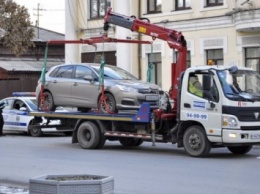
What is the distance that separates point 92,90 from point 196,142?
12.5 ft

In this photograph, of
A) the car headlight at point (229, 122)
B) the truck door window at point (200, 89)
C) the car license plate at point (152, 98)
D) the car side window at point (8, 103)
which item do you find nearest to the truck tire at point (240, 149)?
the car headlight at point (229, 122)

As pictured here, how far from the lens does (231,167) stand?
14.6 meters

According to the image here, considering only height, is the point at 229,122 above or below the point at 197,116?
below

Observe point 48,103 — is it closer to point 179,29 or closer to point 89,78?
point 89,78

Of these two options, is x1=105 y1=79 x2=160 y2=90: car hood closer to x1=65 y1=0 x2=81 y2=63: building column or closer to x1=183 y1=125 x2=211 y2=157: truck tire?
x1=183 y1=125 x2=211 y2=157: truck tire

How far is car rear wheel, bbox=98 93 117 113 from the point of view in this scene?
59.7 feet

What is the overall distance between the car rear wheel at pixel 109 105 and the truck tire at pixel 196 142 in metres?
2.50

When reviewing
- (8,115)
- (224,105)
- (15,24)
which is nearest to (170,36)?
(224,105)

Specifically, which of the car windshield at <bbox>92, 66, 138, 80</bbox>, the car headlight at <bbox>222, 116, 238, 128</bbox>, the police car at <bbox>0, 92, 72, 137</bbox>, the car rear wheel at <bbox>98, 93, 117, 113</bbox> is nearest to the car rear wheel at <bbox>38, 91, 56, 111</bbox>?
the car windshield at <bbox>92, 66, 138, 80</bbox>

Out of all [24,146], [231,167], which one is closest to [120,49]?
[24,146]

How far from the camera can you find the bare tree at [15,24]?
31438 mm

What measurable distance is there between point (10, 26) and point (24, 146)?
1280 cm

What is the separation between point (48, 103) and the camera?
65.1ft

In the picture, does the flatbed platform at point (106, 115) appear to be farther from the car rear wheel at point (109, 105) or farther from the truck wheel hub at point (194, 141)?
the truck wheel hub at point (194, 141)
